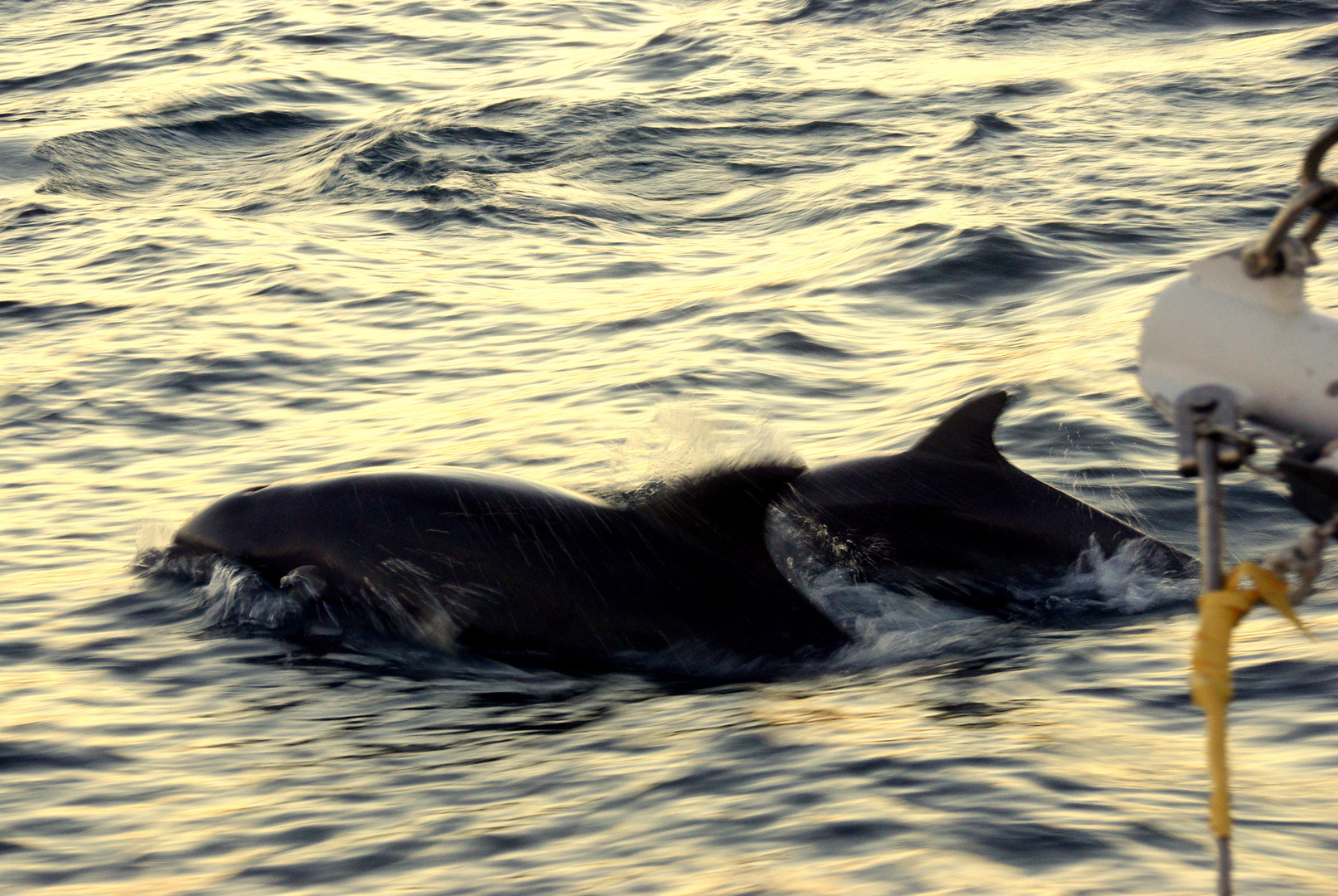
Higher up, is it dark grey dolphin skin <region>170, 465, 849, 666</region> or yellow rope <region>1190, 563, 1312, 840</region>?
yellow rope <region>1190, 563, 1312, 840</region>

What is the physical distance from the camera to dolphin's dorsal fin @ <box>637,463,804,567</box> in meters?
5.88

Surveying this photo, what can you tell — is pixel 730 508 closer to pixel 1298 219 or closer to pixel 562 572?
pixel 562 572

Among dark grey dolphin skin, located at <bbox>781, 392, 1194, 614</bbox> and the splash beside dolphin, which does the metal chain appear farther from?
dark grey dolphin skin, located at <bbox>781, 392, 1194, 614</bbox>

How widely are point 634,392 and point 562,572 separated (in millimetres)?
4041

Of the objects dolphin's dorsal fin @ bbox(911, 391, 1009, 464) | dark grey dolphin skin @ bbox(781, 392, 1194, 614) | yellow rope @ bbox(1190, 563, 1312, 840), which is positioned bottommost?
dark grey dolphin skin @ bbox(781, 392, 1194, 614)

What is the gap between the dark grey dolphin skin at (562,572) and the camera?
233 inches

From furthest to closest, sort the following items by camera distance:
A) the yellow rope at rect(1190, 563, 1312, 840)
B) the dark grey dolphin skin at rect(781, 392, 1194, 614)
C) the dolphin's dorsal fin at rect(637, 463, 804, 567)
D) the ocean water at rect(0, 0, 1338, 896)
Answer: the dark grey dolphin skin at rect(781, 392, 1194, 614)
the dolphin's dorsal fin at rect(637, 463, 804, 567)
the ocean water at rect(0, 0, 1338, 896)
the yellow rope at rect(1190, 563, 1312, 840)

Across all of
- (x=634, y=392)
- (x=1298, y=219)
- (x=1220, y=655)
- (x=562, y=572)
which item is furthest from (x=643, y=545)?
(x=634, y=392)

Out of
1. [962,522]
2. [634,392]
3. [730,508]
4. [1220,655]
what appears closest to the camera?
[1220,655]

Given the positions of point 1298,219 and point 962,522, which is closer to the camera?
point 1298,219

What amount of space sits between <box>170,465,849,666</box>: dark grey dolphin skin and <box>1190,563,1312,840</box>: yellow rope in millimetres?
2909

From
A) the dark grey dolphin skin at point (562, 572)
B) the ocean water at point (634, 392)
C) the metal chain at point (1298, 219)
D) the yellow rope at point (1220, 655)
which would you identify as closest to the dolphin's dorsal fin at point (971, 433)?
the ocean water at point (634, 392)

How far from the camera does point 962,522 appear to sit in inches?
259

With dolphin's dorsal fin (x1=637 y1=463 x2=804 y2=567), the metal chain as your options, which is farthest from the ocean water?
the metal chain
